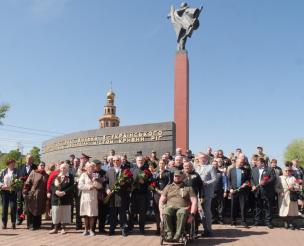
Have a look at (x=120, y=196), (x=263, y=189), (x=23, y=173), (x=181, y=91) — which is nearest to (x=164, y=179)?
(x=120, y=196)

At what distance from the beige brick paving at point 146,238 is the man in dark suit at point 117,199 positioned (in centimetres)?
29

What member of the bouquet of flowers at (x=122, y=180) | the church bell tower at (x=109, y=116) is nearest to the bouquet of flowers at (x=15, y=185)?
the bouquet of flowers at (x=122, y=180)

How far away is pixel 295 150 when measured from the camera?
58.5 m

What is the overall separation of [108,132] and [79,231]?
13.8 meters

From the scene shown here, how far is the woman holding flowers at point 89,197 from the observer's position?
27.6 feet

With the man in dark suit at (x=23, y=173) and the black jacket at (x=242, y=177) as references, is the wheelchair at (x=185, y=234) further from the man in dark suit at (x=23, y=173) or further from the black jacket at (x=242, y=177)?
the man in dark suit at (x=23, y=173)

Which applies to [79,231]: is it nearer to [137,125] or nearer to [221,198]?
[221,198]

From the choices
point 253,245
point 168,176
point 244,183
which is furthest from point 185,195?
point 244,183

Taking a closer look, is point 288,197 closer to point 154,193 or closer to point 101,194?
point 154,193

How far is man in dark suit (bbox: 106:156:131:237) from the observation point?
8.53m

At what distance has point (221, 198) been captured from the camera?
405 inches

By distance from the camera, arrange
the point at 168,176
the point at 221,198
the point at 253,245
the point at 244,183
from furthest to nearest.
A: 1. the point at 221,198
2. the point at 244,183
3. the point at 168,176
4. the point at 253,245

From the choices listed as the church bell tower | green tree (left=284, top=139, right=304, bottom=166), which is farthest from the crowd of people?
the church bell tower

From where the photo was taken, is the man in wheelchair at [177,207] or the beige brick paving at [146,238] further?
the beige brick paving at [146,238]
